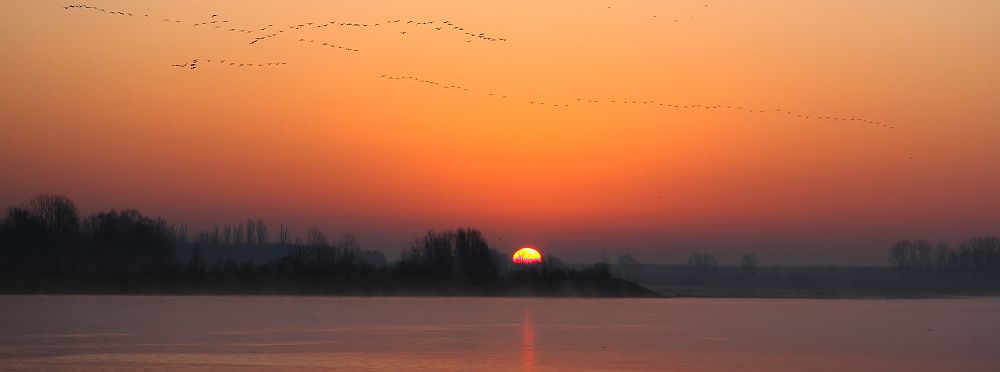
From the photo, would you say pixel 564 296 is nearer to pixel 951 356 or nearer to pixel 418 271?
pixel 418 271

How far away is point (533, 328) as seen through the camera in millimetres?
41875

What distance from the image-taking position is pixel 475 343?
32.9m

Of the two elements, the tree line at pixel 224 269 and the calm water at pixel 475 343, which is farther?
the tree line at pixel 224 269

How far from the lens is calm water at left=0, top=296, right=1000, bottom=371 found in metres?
26.1

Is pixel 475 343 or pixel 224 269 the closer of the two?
pixel 475 343

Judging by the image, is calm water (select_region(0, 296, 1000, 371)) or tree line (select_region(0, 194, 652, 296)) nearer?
calm water (select_region(0, 296, 1000, 371))

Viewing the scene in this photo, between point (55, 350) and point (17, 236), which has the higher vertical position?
point (17, 236)

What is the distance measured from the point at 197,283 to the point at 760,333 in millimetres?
66618

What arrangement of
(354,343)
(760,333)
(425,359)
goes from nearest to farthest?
(425,359) < (354,343) < (760,333)

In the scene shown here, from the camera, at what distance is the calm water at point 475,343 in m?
26.1

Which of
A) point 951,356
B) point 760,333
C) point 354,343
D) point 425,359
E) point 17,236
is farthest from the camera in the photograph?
point 17,236

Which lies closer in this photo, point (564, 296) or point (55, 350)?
point (55, 350)

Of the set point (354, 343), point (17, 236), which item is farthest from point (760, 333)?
point (17, 236)

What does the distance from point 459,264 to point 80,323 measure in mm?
69302
